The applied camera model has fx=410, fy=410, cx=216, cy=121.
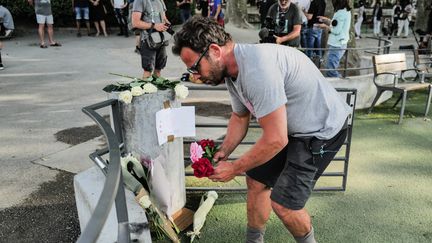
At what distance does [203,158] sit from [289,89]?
66 centimetres

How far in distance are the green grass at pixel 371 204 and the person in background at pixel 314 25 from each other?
3.44 m

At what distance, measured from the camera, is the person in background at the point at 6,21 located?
465 inches

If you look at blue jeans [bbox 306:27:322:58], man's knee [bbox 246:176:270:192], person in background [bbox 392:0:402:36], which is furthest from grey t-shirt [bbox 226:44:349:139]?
person in background [bbox 392:0:402:36]

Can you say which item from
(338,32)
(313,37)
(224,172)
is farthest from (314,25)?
(224,172)

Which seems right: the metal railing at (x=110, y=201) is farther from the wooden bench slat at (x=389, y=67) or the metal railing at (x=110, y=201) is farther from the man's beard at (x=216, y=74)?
the wooden bench slat at (x=389, y=67)

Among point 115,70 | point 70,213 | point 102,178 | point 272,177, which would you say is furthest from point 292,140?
point 115,70

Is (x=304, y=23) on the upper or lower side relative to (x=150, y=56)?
upper

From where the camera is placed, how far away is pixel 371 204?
370cm

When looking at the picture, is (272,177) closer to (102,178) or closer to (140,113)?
(140,113)

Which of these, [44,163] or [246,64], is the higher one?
[246,64]

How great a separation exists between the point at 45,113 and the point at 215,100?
2.65 metres

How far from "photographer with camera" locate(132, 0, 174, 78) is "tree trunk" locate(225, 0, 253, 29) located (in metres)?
13.1

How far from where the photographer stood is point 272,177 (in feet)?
8.55

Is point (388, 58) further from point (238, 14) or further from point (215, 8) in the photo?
point (238, 14)
